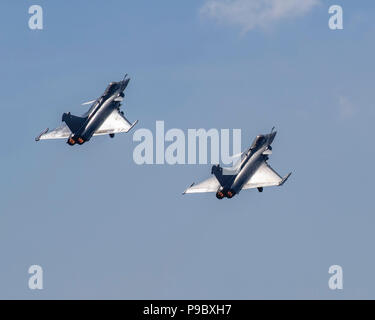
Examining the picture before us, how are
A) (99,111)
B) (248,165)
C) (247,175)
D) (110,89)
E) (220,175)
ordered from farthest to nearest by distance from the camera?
(110,89) < (99,111) < (248,165) < (247,175) < (220,175)

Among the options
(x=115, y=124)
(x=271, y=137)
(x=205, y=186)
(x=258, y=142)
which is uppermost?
(x=115, y=124)

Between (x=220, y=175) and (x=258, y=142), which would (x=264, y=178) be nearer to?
(x=258, y=142)

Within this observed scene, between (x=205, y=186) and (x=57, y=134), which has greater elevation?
(x=57, y=134)

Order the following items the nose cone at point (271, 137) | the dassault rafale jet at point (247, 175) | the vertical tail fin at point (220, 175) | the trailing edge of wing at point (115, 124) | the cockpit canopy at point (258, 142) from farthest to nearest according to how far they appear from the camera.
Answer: the nose cone at point (271, 137), the trailing edge of wing at point (115, 124), the cockpit canopy at point (258, 142), the dassault rafale jet at point (247, 175), the vertical tail fin at point (220, 175)

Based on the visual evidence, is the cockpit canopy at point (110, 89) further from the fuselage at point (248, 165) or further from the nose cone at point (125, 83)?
the fuselage at point (248, 165)

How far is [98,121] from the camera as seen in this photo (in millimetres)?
169000

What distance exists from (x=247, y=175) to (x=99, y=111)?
26.9m

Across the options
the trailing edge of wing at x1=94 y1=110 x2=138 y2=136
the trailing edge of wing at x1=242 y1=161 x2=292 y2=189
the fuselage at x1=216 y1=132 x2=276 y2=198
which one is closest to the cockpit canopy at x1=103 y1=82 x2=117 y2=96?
the trailing edge of wing at x1=94 y1=110 x2=138 y2=136

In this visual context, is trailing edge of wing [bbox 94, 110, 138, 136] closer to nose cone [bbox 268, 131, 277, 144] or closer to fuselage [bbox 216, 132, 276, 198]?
fuselage [bbox 216, 132, 276, 198]

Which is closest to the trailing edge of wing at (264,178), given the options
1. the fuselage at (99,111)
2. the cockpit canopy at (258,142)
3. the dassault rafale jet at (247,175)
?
the dassault rafale jet at (247,175)

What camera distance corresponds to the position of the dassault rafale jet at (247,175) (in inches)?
6147

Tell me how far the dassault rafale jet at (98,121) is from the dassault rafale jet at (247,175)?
1602 centimetres

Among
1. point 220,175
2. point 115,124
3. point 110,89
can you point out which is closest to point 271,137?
point 220,175
